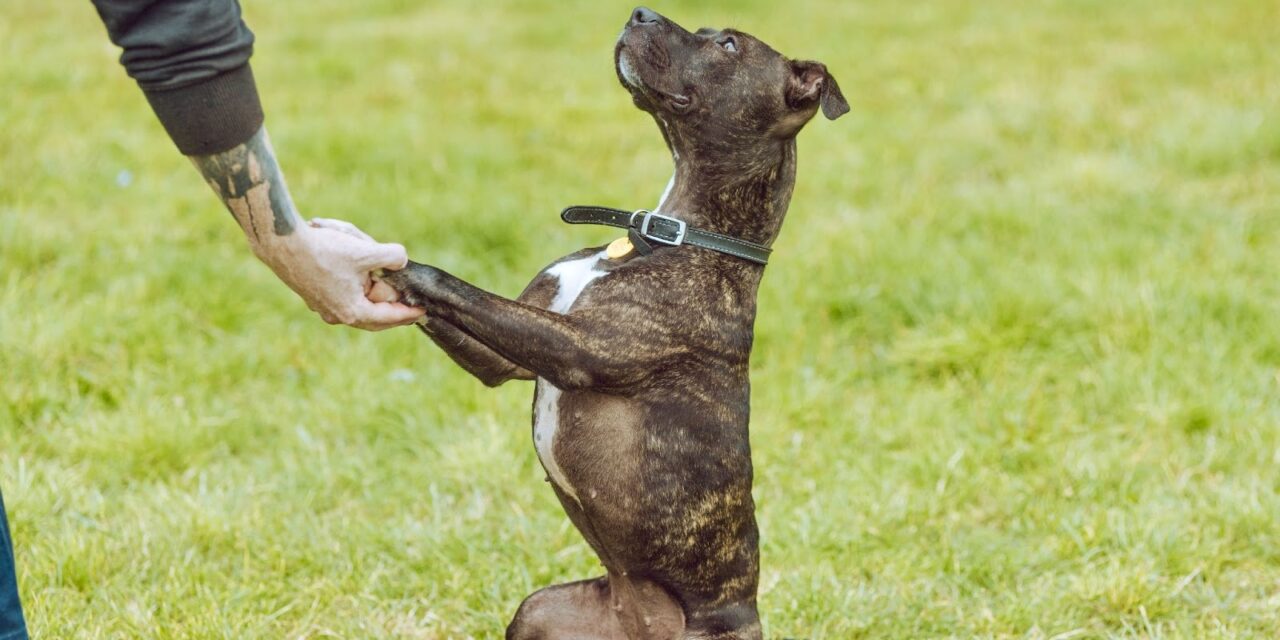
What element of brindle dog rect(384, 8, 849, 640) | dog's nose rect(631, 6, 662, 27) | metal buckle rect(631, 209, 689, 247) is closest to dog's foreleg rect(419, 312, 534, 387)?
brindle dog rect(384, 8, 849, 640)

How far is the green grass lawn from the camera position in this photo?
403 centimetres

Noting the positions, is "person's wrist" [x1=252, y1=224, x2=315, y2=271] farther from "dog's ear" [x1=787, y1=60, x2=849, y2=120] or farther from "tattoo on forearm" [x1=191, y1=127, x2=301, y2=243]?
"dog's ear" [x1=787, y1=60, x2=849, y2=120]

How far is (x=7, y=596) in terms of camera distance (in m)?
2.62

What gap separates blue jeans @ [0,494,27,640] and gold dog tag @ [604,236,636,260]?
1.34 meters

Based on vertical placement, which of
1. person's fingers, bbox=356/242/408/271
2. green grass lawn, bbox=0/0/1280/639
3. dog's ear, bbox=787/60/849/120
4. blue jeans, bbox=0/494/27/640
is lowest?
green grass lawn, bbox=0/0/1280/639

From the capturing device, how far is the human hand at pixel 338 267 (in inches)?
112

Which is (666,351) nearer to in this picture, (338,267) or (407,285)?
(407,285)

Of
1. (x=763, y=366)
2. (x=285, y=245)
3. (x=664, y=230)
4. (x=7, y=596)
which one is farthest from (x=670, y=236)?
(x=763, y=366)

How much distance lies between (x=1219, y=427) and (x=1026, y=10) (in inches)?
282

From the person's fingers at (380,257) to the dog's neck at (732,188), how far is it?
0.71 meters

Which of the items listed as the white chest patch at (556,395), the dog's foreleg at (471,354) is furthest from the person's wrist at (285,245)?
the white chest patch at (556,395)

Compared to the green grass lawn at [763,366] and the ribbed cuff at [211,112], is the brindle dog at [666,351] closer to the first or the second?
the ribbed cuff at [211,112]

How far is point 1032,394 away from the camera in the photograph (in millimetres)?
5168

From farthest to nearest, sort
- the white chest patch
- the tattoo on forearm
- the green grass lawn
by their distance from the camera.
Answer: the green grass lawn → the white chest patch → the tattoo on forearm
